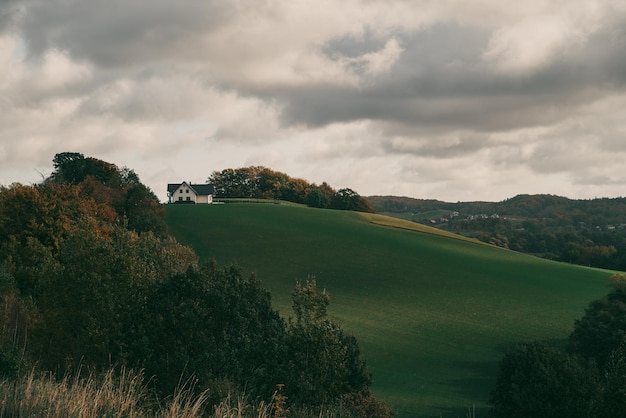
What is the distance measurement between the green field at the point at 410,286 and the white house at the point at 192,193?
110 feet

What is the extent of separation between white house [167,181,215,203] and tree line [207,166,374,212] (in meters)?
13.0

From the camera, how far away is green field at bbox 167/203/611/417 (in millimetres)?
61134

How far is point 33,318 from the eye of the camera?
149 ft

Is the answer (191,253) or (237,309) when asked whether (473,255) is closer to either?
(191,253)

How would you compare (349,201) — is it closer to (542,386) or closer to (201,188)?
(201,188)

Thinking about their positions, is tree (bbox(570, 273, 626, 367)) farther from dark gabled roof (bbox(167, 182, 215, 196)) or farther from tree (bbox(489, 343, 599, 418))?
dark gabled roof (bbox(167, 182, 215, 196))

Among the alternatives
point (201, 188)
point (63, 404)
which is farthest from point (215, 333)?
point (201, 188)

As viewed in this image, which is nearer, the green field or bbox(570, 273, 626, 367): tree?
bbox(570, 273, 626, 367): tree

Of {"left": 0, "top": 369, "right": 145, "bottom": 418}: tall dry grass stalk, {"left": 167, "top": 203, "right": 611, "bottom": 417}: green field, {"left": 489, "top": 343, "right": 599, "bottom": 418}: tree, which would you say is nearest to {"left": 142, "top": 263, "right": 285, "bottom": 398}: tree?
{"left": 167, "top": 203, "right": 611, "bottom": 417}: green field

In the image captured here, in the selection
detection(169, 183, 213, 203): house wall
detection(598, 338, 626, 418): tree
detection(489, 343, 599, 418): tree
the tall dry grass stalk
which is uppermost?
detection(169, 183, 213, 203): house wall

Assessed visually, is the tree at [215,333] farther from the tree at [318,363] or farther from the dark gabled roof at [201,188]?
the dark gabled roof at [201,188]

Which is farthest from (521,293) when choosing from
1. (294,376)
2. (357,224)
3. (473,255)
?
(294,376)

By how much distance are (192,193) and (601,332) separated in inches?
5054

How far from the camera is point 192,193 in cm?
17400
